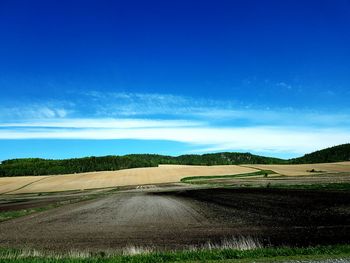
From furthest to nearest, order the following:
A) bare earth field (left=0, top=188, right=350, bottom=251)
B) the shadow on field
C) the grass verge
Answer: bare earth field (left=0, top=188, right=350, bottom=251) < the shadow on field < the grass verge

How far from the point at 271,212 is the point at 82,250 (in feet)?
58.5

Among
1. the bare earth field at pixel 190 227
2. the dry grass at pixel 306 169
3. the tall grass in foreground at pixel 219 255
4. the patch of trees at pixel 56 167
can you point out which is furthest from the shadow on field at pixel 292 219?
the patch of trees at pixel 56 167

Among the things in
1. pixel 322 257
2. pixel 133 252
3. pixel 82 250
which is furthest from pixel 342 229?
pixel 82 250

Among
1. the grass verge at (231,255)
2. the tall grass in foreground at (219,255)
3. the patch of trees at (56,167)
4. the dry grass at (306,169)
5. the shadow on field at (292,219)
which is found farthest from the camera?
the patch of trees at (56,167)

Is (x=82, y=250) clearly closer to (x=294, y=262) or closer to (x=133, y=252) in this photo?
(x=133, y=252)

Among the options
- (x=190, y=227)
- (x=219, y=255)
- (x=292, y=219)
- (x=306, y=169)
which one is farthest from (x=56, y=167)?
(x=219, y=255)

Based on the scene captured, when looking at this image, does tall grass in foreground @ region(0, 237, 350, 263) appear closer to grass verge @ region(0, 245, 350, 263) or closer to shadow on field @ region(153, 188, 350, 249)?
grass verge @ region(0, 245, 350, 263)

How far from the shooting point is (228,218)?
106 feet

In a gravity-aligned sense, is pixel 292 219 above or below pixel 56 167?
below

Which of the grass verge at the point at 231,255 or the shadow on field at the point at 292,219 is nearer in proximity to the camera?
the grass verge at the point at 231,255

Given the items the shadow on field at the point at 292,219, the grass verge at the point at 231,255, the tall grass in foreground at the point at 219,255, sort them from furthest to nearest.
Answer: the shadow on field at the point at 292,219
the tall grass in foreground at the point at 219,255
the grass verge at the point at 231,255

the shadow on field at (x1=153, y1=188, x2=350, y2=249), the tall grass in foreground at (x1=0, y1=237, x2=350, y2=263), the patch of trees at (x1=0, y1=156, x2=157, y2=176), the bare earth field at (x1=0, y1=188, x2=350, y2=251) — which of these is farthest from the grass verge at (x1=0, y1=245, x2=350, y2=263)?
the patch of trees at (x1=0, y1=156, x2=157, y2=176)

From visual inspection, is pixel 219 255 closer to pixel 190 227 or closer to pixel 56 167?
pixel 190 227

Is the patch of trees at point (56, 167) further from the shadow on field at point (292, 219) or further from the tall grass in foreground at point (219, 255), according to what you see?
the tall grass in foreground at point (219, 255)
